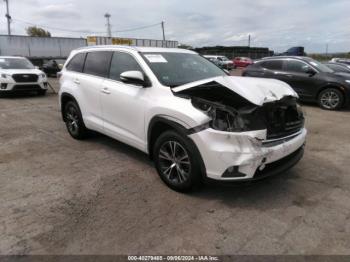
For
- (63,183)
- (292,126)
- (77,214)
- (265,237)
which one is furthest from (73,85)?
(265,237)

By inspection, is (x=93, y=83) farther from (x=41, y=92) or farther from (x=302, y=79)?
(x=41, y=92)

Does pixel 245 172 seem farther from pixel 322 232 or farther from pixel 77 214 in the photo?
pixel 77 214

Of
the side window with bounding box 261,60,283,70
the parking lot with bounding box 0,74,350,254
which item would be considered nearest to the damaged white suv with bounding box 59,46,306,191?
the parking lot with bounding box 0,74,350,254

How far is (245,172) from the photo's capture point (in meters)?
3.46

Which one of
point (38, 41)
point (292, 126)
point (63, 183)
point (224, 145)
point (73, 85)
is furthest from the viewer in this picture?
point (38, 41)

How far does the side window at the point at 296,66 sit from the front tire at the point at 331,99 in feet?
3.33

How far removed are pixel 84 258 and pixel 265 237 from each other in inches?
67.2

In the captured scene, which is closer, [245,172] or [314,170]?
[245,172]

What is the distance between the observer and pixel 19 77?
12.3m

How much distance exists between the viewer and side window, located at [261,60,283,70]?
11188mm

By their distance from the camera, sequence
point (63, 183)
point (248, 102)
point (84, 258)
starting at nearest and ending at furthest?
1. point (84, 258)
2. point (248, 102)
3. point (63, 183)

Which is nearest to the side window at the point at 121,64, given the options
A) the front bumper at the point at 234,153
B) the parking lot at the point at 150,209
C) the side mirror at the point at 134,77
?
the side mirror at the point at 134,77

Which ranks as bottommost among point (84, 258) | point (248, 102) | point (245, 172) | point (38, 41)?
point (84, 258)

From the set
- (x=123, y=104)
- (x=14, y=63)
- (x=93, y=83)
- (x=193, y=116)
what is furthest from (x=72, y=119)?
(x=14, y=63)
